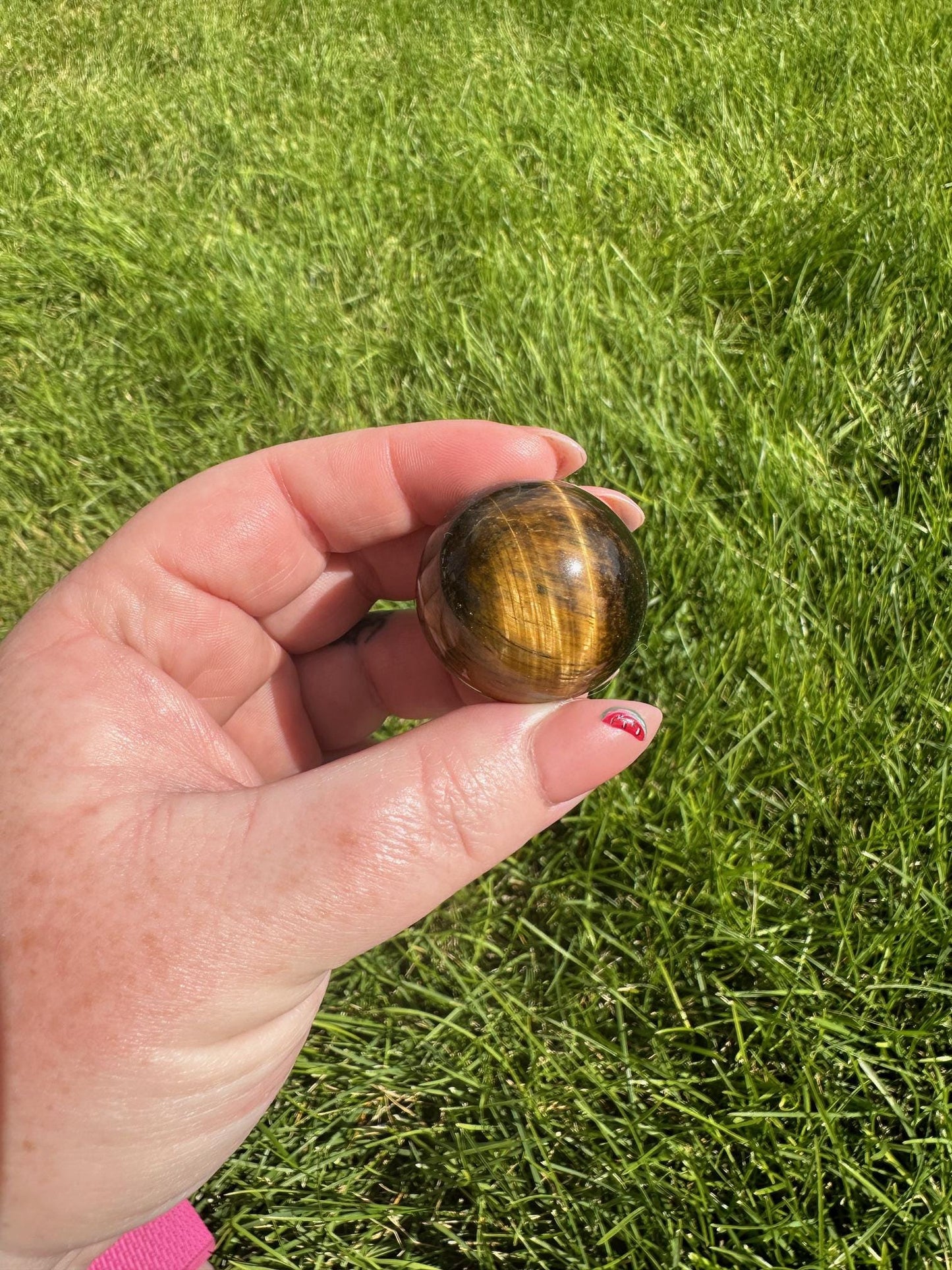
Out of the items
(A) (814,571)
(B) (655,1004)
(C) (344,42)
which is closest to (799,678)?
(A) (814,571)

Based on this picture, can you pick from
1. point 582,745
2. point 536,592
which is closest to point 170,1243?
point 582,745

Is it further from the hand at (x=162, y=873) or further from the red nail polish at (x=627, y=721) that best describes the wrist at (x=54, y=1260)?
the red nail polish at (x=627, y=721)

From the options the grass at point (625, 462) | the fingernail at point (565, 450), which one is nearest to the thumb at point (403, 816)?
the grass at point (625, 462)

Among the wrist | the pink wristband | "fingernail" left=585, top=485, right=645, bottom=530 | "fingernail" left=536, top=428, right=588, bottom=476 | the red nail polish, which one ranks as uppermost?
"fingernail" left=536, top=428, right=588, bottom=476

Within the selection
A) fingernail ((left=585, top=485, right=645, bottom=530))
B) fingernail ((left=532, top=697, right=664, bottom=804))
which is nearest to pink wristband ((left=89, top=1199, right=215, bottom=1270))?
fingernail ((left=532, top=697, right=664, bottom=804))

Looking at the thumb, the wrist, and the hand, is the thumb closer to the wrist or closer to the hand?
the hand
